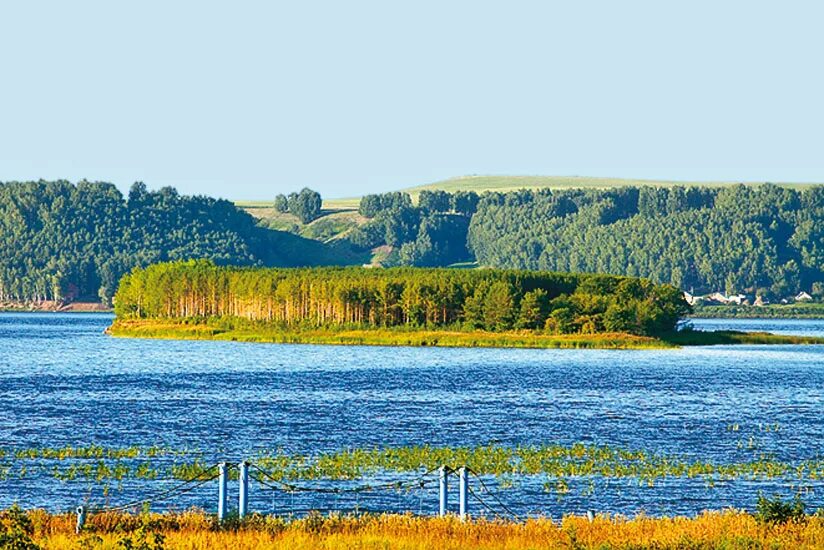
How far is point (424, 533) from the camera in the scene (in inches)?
1473

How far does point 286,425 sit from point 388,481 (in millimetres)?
25265

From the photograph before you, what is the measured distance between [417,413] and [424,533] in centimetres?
5469

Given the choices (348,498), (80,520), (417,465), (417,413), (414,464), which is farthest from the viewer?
(417,413)

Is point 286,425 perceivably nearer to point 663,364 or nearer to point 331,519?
point 331,519

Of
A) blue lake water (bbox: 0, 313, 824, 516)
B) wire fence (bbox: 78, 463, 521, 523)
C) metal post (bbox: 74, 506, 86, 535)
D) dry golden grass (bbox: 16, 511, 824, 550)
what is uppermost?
metal post (bbox: 74, 506, 86, 535)

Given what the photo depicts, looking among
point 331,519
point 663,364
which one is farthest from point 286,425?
point 663,364

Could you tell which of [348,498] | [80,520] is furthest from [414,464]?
[80,520]

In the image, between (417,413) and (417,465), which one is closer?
(417,465)

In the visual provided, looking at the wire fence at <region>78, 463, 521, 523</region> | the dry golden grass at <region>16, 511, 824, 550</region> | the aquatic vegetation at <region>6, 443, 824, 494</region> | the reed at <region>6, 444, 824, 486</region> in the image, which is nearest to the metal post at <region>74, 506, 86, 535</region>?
the dry golden grass at <region>16, 511, 824, 550</region>

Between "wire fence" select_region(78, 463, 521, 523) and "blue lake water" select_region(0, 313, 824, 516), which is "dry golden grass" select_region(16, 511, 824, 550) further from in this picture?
"blue lake water" select_region(0, 313, 824, 516)

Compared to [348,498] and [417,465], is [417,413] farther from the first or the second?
[348,498]

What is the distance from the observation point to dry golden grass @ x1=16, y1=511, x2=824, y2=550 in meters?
35.5

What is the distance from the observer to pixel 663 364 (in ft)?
526

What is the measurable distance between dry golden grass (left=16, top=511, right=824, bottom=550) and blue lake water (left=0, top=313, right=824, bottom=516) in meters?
11.2
